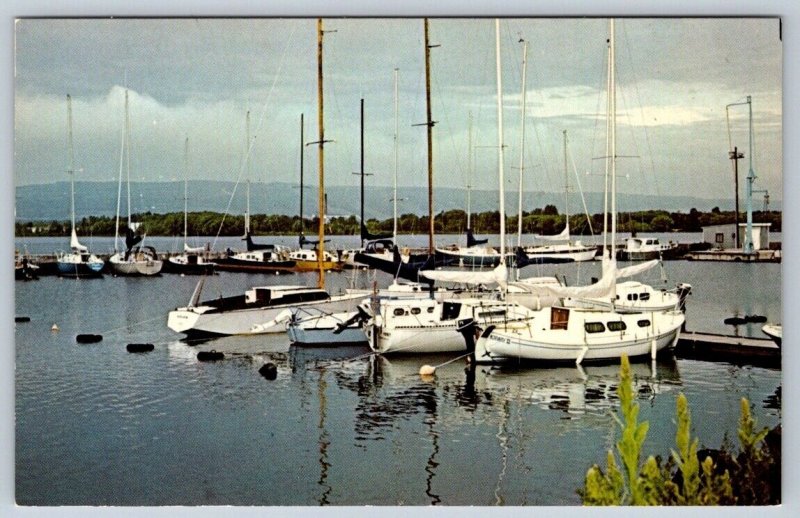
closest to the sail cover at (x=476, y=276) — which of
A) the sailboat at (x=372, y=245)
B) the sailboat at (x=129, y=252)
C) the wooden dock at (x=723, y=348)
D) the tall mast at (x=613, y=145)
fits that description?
the sailboat at (x=372, y=245)

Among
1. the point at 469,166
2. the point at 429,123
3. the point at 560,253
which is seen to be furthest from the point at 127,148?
the point at 560,253

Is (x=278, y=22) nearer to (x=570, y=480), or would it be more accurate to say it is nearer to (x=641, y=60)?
(x=641, y=60)

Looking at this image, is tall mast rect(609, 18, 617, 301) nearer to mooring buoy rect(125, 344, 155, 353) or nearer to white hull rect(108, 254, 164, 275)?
white hull rect(108, 254, 164, 275)

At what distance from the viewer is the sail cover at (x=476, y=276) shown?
10.8 meters

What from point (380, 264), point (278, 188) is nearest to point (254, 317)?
point (380, 264)

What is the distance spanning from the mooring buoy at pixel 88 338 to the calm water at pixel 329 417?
112 millimetres

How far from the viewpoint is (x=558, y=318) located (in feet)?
34.3

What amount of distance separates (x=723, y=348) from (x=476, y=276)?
2765 mm

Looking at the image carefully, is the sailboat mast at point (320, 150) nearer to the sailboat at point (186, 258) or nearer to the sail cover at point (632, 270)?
the sailboat at point (186, 258)

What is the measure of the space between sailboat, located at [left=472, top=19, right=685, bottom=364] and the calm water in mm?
212

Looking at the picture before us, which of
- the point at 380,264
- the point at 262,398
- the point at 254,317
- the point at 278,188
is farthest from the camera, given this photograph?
the point at 254,317

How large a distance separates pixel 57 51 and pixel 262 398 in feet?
13.9

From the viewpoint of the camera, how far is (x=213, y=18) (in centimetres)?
670

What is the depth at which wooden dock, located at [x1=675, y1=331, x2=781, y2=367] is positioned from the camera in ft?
30.9
